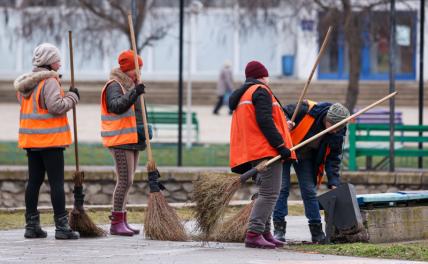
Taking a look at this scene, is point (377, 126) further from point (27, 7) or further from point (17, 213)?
point (27, 7)

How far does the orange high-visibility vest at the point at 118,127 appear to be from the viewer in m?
11.5

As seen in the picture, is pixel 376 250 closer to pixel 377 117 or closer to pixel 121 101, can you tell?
pixel 121 101

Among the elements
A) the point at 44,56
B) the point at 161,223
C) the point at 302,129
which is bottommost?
the point at 161,223

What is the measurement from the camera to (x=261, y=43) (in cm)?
4156

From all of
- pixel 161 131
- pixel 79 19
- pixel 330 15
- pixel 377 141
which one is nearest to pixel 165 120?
pixel 79 19

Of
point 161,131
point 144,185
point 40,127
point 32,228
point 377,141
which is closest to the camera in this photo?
point 40,127

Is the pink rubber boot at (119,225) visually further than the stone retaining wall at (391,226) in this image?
Yes

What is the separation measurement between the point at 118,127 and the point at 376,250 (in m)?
2.78

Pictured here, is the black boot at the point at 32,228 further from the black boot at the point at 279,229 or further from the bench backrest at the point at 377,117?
the bench backrest at the point at 377,117

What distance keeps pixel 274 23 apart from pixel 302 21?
32.3 inches

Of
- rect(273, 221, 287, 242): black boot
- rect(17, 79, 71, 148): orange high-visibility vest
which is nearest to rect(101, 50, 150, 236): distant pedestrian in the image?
rect(17, 79, 71, 148): orange high-visibility vest

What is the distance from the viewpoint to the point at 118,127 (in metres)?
11.5

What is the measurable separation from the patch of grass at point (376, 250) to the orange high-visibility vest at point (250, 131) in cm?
83

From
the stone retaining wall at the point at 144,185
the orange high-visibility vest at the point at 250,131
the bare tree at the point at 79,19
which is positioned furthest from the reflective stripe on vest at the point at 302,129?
the bare tree at the point at 79,19
